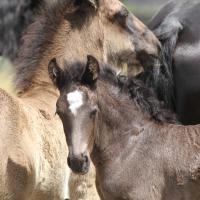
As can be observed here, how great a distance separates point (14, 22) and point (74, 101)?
6.97ft

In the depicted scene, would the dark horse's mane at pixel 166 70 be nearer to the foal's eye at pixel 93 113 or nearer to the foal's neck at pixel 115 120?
the foal's neck at pixel 115 120

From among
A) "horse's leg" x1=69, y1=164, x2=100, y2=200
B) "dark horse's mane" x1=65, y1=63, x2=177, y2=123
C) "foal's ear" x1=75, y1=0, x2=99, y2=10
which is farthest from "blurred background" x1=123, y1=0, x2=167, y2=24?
"dark horse's mane" x1=65, y1=63, x2=177, y2=123

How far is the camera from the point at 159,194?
5.75 metres

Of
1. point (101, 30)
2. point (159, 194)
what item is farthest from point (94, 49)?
point (159, 194)

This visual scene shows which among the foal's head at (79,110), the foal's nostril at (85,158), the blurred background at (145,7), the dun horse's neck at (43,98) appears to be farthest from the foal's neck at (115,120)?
the blurred background at (145,7)

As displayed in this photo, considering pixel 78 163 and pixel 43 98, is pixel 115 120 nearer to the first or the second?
pixel 78 163

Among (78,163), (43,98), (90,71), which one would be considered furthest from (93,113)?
(43,98)

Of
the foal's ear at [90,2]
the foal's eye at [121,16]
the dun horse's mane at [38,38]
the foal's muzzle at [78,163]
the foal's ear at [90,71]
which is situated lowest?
the dun horse's mane at [38,38]

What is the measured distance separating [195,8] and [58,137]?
5.09 ft

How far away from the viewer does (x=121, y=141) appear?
19.8ft

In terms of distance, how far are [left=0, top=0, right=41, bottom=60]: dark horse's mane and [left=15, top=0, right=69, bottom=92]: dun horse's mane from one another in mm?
184

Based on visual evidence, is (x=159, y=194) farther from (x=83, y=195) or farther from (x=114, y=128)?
(x=83, y=195)

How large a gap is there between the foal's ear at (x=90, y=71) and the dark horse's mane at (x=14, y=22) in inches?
61.1

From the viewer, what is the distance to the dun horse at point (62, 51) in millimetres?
6316
